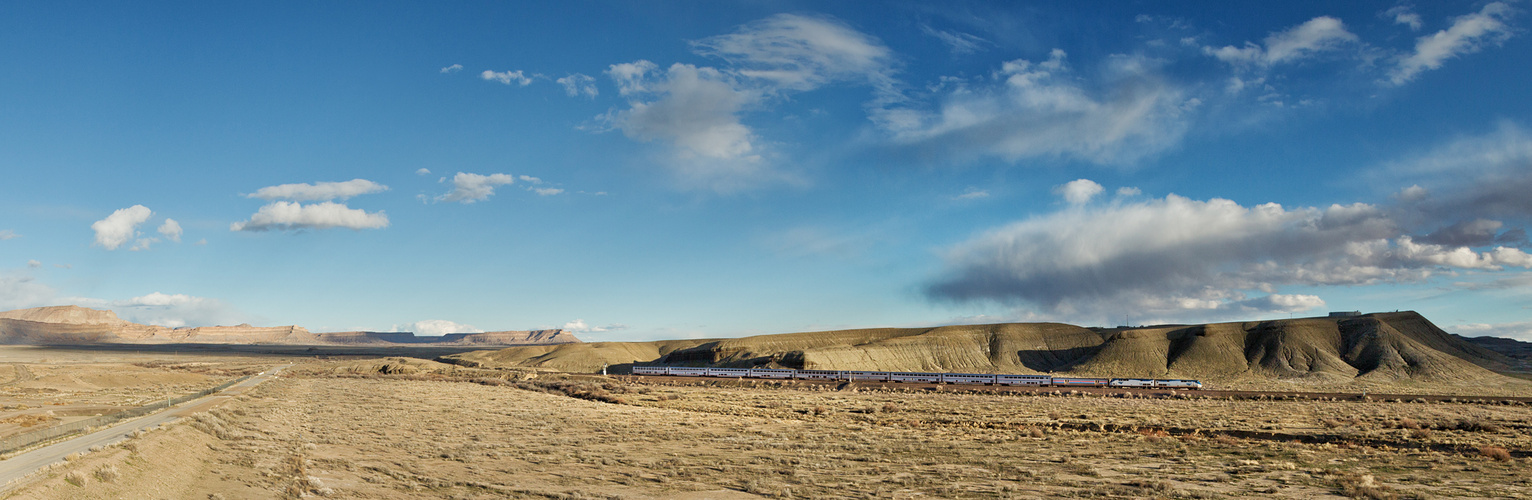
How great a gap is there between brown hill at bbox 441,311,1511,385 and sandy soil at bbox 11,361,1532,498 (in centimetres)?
5498

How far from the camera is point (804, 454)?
27.9 metres

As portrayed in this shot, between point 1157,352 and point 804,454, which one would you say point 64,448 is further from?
point 1157,352

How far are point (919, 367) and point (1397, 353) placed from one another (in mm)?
64111

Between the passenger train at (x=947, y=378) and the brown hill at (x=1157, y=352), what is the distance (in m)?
18.5

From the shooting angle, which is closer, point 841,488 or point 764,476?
point 841,488

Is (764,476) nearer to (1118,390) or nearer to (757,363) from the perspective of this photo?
(1118,390)

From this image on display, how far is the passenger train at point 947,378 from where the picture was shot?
73375mm

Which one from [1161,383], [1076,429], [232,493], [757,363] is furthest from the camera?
[757,363]

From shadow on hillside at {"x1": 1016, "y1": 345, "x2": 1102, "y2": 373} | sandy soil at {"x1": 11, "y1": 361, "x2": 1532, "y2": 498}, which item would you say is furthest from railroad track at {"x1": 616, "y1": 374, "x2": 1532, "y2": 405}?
shadow on hillside at {"x1": 1016, "y1": 345, "x2": 1102, "y2": 373}

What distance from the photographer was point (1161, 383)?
74562 millimetres

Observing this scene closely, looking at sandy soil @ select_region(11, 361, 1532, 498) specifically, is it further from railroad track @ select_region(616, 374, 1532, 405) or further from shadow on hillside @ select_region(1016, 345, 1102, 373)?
shadow on hillside @ select_region(1016, 345, 1102, 373)

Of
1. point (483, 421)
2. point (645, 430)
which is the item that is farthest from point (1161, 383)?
point (483, 421)

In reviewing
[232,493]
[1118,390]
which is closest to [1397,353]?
[1118,390]

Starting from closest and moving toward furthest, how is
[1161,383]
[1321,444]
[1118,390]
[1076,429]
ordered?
[1321,444], [1076,429], [1118,390], [1161,383]
